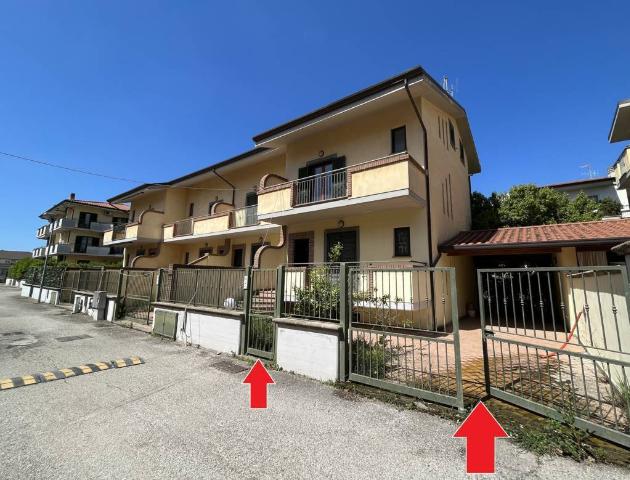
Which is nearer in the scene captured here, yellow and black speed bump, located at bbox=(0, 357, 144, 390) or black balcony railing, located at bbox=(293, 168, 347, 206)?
yellow and black speed bump, located at bbox=(0, 357, 144, 390)

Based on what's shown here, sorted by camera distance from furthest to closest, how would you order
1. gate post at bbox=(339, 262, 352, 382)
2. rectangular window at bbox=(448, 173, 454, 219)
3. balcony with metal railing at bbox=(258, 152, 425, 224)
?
rectangular window at bbox=(448, 173, 454, 219) < balcony with metal railing at bbox=(258, 152, 425, 224) < gate post at bbox=(339, 262, 352, 382)

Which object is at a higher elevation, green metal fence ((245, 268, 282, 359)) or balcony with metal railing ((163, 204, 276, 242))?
balcony with metal railing ((163, 204, 276, 242))

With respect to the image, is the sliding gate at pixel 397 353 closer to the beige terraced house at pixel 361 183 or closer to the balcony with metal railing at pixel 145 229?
the beige terraced house at pixel 361 183

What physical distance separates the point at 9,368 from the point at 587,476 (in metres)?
9.93

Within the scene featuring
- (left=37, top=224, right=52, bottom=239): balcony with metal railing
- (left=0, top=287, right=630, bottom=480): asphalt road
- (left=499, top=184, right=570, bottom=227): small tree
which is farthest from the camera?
(left=37, top=224, right=52, bottom=239): balcony with metal railing

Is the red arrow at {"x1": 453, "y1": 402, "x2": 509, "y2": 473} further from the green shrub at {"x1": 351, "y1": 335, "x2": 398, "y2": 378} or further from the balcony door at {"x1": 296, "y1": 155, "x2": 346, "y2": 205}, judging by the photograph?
the balcony door at {"x1": 296, "y1": 155, "x2": 346, "y2": 205}

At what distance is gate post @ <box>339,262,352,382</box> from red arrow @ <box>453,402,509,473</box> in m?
2.09

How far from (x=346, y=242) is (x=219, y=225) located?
835 cm

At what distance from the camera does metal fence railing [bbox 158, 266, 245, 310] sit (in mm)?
7926

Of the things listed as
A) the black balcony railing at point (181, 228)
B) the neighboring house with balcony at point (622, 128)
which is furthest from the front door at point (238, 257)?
the neighboring house with balcony at point (622, 128)

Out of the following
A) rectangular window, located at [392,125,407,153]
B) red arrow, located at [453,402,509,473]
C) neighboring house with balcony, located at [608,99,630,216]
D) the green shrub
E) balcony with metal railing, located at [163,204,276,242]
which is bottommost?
red arrow, located at [453,402,509,473]

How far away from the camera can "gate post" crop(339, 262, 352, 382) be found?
545 cm

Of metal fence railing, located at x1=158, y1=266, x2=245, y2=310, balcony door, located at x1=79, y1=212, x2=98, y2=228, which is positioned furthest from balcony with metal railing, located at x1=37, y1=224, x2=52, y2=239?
metal fence railing, located at x1=158, y1=266, x2=245, y2=310

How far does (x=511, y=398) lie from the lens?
14.1 ft
